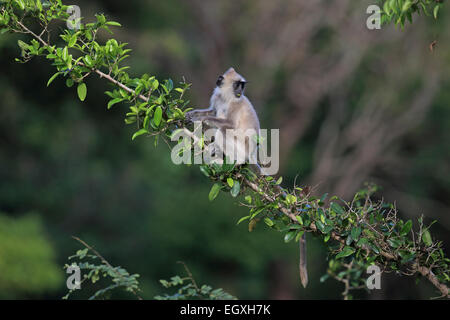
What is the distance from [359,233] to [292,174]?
49.4 feet

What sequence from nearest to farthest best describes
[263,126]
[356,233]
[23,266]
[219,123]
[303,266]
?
1. [356,233]
2. [303,266]
3. [219,123]
4. [23,266]
5. [263,126]

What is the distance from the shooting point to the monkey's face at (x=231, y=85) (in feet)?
18.8

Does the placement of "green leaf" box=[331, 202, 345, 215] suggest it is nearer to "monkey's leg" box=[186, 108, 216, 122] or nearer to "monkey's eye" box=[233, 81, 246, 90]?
"monkey's leg" box=[186, 108, 216, 122]

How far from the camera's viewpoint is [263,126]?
16.0 metres

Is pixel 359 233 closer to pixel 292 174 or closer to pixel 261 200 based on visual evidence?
pixel 261 200

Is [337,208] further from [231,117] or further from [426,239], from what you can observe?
[231,117]

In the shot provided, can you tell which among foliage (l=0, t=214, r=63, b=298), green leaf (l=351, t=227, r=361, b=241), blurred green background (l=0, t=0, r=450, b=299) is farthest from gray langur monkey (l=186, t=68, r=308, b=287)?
blurred green background (l=0, t=0, r=450, b=299)

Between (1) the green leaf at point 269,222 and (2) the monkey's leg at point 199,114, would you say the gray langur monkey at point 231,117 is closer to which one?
(2) the monkey's leg at point 199,114

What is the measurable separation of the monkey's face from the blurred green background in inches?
341

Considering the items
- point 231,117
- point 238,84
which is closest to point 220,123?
point 231,117

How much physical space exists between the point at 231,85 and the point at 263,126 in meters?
10.2

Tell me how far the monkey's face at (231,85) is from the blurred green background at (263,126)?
28.5 ft

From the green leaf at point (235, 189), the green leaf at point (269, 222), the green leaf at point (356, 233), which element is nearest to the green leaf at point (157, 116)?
the green leaf at point (235, 189)

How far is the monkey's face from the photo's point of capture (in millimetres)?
5742
